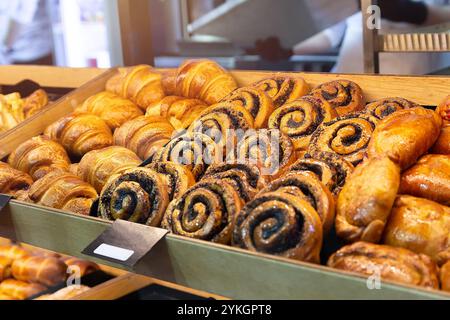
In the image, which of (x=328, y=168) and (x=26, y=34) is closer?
(x=328, y=168)

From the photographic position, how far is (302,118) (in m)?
1.50

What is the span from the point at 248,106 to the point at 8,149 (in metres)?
0.95

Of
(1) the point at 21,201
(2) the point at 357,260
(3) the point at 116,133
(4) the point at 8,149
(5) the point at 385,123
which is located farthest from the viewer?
(4) the point at 8,149

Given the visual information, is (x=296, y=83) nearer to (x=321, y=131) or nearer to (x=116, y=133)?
(x=321, y=131)

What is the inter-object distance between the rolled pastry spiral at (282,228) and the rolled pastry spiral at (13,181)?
95 centimetres

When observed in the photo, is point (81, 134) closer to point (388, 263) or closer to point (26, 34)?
point (388, 263)

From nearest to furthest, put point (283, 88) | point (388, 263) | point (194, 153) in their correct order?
point (388, 263), point (194, 153), point (283, 88)

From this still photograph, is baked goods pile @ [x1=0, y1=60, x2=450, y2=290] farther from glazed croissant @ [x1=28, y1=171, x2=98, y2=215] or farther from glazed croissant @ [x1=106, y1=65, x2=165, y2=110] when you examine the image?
glazed croissant @ [x1=106, y1=65, x2=165, y2=110]

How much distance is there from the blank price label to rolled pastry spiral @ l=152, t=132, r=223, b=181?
317mm

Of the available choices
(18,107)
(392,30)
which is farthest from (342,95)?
(392,30)

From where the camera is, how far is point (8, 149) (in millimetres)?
2076

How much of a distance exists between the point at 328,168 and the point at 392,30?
2555 mm

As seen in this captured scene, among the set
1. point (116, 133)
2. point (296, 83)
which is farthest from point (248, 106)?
point (116, 133)
